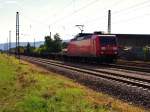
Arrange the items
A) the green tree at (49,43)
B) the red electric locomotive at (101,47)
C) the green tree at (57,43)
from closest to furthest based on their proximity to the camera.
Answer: the red electric locomotive at (101,47), the green tree at (57,43), the green tree at (49,43)

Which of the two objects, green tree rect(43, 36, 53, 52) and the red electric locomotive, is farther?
green tree rect(43, 36, 53, 52)

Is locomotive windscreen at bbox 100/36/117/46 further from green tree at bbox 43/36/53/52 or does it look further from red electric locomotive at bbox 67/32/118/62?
green tree at bbox 43/36/53/52

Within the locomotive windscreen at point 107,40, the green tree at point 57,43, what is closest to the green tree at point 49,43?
the green tree at point 57,43

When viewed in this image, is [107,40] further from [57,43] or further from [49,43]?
[49,43]

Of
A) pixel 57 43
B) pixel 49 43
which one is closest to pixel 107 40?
pixel 57 43

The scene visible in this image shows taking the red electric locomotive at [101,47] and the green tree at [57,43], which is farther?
the green tree at [57,43]

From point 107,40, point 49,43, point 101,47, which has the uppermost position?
point 49,43

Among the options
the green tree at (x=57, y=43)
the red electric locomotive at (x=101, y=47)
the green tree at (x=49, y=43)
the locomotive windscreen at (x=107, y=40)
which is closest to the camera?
the red electric locomotive at (x=101, y=47)

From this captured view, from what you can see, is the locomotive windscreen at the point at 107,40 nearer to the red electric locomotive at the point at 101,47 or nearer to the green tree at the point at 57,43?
the red electric locomotive at the point at 101,47

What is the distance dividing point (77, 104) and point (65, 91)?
3204mm

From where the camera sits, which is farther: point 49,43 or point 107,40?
point 49,43

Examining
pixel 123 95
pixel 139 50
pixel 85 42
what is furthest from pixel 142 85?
pixel 139 50

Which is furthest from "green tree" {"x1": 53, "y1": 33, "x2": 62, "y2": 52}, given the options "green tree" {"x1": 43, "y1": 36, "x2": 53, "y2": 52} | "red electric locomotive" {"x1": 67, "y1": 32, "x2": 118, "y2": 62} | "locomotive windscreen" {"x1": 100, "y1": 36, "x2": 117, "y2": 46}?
"locomotive windscreen" {"x1": 100, "y1": 36, "x2": 117, "y2": 46}

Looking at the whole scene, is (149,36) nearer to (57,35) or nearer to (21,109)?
(57,35)
